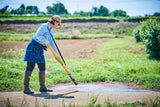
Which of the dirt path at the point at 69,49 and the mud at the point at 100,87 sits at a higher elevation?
the dirt path at the point at 69,49

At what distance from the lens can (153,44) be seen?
26.7 ft

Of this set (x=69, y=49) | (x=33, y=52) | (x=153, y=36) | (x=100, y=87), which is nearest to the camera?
(x=33, y=52)

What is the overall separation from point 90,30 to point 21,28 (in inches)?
612

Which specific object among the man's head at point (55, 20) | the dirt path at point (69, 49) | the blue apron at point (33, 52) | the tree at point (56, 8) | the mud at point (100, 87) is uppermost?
the tree at point (56, 8)

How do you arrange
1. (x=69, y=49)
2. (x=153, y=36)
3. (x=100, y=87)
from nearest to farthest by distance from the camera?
(x=100, y=87), (x=153, y=36), (x=69, y=49)

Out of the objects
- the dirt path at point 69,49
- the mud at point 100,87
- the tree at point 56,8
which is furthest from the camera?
the dirt path at point 69,49

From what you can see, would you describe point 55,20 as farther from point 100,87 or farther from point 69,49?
point 69,49

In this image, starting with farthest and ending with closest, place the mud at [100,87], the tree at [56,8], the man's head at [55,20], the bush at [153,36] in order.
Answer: the bush at [153,36]
the tree at [56,8]
the mud at [100,87]
the man's head at [55,20]

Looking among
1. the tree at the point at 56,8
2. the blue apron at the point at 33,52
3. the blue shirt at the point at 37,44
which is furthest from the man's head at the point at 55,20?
the tree at the point at 56,8

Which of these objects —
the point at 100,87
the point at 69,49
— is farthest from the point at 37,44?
the point at 69,49

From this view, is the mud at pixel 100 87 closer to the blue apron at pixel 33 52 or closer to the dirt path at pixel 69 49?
the blue apron at pixel 33 52

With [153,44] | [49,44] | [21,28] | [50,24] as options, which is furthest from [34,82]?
[21,28]

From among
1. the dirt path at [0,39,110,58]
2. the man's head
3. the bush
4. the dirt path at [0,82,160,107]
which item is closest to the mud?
the dirt path at [0,82,160,107]

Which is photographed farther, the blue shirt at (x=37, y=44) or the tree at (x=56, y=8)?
the tree at (x=56, y=8)
